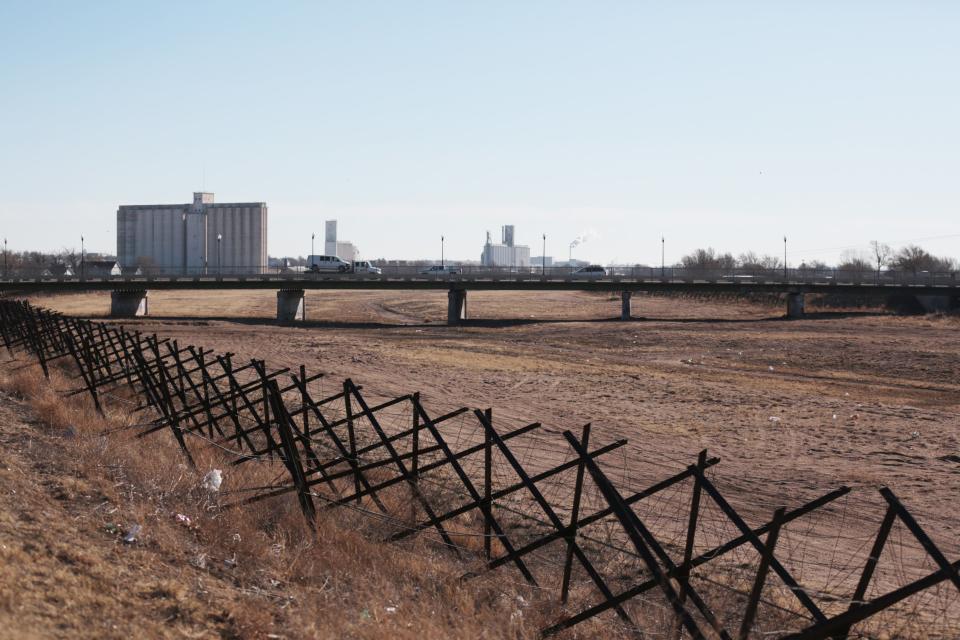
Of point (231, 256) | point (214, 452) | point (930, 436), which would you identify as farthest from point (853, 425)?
point (231, 256)

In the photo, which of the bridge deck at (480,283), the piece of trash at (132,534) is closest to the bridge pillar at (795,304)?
the bridge deck at (480,283)

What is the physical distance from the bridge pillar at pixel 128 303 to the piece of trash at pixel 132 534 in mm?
75988

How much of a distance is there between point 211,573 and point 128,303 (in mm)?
78438

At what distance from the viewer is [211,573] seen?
1084 centimetres

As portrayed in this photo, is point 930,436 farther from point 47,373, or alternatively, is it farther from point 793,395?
point 47,373

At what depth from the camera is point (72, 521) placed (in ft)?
38.2

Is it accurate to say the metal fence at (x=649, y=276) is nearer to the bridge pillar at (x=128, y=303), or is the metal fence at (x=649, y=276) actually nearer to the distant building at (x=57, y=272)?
the distant building at (x=57, y=272)

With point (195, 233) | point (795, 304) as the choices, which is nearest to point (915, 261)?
point (795, 304)

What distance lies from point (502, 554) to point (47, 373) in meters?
20.3

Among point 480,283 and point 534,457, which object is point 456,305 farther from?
point 534,457

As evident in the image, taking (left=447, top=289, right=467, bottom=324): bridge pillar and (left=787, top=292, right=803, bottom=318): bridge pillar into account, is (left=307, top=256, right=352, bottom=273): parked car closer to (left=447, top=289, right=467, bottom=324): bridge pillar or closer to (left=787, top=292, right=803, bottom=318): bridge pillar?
(left=447, top=289, right=467, bottom=324): bridge pillar

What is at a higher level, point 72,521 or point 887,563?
point 72,521

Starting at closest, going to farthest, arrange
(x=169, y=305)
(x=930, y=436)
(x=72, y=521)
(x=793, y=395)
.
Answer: (x=72, y=521)
(x=930, y=436)
(x=793, y=395)
(x=169, y=305)

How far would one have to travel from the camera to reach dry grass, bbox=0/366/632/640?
30.1 ft
